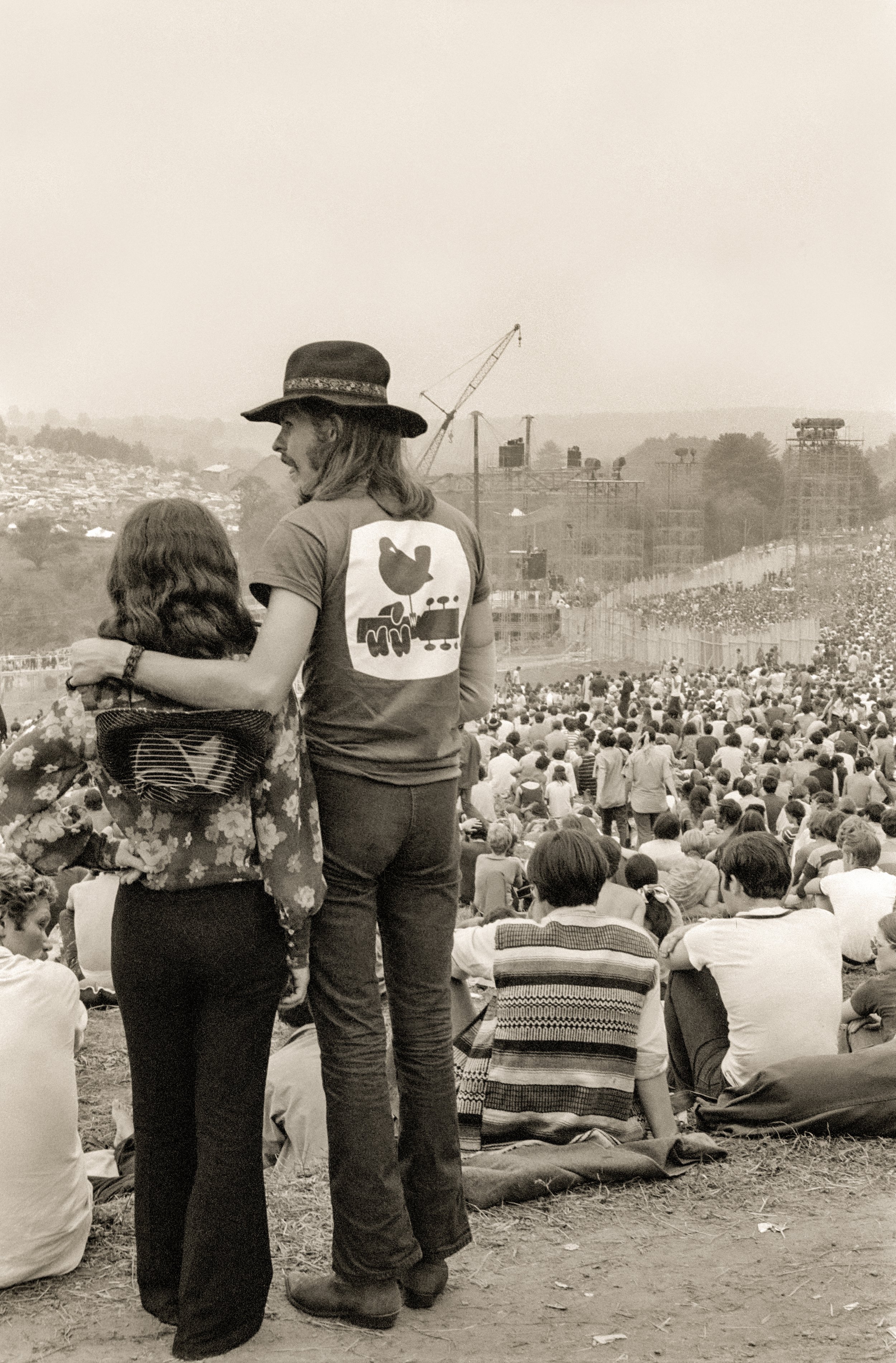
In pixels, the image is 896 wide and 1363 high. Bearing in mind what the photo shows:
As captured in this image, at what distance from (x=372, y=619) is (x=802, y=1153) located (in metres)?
2.03

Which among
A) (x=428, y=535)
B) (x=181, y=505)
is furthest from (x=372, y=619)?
(x=181, y=505)

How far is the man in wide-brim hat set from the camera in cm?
243

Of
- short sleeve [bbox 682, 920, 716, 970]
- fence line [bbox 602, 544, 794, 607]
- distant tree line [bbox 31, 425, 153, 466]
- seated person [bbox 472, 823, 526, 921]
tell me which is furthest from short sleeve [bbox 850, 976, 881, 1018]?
distant tree line [bbox 31, 425, 153, 466]

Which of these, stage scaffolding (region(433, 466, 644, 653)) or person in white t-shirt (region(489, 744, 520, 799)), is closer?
person in white t-shirt (region(489, 744, 520, 799))

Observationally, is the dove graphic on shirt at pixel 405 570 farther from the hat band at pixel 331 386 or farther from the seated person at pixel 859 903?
the seated person at pixel 859 903

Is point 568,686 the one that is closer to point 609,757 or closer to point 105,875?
point 609,757

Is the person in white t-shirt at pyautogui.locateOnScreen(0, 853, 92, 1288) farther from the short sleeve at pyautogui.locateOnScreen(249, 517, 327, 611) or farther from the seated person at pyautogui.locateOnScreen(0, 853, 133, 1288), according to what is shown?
the short sleeve at pyautogui.locateOnScreen(249, 517, 327, 611)

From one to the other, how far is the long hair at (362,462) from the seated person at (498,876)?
534 centimetres

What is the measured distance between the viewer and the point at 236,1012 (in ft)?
7.68

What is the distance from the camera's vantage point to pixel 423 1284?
2564mm

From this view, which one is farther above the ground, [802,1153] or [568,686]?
[802,1153]

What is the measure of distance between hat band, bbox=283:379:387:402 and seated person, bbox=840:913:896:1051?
8.48ft

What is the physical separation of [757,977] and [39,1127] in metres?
2.01

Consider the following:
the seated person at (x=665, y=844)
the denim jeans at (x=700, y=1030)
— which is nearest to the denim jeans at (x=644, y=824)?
the seated person at (x=665, y=844)
